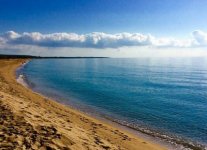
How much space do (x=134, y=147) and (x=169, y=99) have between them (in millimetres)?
24707

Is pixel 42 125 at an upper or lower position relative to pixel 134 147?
upper

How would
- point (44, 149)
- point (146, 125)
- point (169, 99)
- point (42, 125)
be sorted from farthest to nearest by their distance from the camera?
point (169, 99) < point (146, 125) < point (42, 125) < point (44, 149)

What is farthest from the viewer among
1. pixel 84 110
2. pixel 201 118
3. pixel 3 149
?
pixel 84 110

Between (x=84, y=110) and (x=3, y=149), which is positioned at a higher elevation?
(x=3, y=149)

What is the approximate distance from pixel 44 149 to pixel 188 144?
12794mm

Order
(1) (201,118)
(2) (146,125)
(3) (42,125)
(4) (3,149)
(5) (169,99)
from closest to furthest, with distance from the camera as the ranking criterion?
(4) (3,149)
(3) (42,125)
(2) (146,125)
(1) (201,118)
(5) (169,99)

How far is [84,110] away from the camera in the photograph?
31.5 metres

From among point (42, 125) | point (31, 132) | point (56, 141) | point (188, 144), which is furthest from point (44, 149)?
point (188, 144)

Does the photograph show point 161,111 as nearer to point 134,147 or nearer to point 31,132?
point 134,147

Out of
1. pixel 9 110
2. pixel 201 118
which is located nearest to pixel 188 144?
pixel 201 118

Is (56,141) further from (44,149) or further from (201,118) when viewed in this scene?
(201,118)

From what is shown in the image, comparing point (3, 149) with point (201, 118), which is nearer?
point (3, 149)

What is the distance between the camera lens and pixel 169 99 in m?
40.7

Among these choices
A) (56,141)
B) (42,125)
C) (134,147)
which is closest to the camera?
(56,141)
